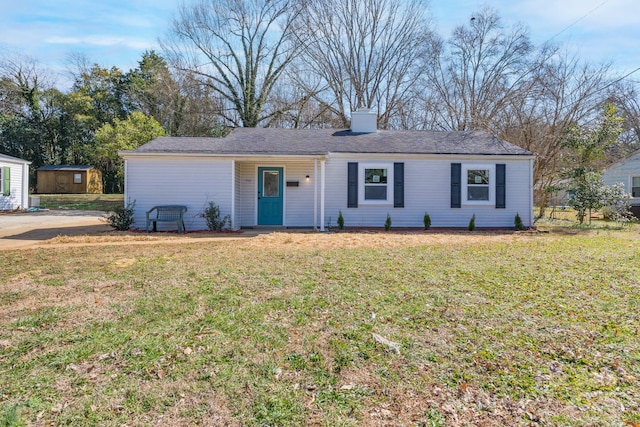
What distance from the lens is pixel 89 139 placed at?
3072cm

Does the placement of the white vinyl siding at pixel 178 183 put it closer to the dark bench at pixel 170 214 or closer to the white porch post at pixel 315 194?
the dark bench at pixel 170 214

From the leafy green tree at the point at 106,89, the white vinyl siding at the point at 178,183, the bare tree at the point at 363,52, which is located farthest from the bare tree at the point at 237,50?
the white vinyl siding at the point at 178,183

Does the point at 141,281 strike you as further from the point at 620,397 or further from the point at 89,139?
the point at 89,139

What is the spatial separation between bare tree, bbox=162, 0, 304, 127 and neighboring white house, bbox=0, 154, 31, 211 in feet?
36.0

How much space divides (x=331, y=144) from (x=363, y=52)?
15723 millimetres

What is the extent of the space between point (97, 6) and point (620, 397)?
46.3ft

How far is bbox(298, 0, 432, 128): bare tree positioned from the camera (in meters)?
24.6

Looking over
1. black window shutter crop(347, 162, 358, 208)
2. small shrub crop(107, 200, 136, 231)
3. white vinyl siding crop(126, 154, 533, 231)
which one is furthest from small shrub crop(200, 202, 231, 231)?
black window shutter crop(347, 162, 358, 208)

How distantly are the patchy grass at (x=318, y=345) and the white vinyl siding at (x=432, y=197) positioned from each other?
6.18 metres

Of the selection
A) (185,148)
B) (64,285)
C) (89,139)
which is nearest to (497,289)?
(64,285)

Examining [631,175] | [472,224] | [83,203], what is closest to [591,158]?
[472,224]

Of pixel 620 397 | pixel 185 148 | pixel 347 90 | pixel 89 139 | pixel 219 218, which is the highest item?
pixel 347 90

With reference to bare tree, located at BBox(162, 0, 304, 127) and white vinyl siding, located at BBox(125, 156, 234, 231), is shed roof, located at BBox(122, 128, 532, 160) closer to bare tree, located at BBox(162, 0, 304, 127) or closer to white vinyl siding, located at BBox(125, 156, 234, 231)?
white vinyl siding, located at BBox(125, 156, 234, 231)

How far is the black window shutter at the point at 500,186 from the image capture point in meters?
11.9
